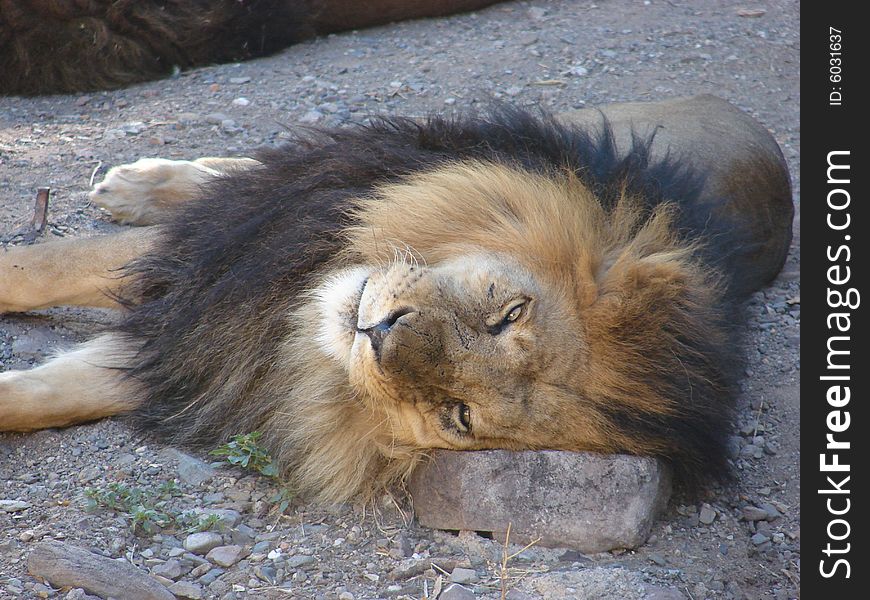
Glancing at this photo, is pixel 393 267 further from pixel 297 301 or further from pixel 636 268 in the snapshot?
pixel 636 268

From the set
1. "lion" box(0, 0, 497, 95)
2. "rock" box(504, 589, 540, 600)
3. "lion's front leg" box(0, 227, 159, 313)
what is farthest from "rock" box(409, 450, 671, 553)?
"lion" box(0, 0, 497, 95)

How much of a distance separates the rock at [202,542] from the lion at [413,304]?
1.00ft

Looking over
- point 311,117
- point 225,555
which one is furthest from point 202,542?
point 311,117

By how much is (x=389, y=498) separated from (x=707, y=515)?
0.84 m

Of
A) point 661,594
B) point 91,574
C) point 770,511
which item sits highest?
point 91,574

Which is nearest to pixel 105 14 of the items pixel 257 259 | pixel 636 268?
pixel 257 259

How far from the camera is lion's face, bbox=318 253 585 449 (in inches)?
89.9

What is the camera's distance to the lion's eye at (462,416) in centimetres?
238

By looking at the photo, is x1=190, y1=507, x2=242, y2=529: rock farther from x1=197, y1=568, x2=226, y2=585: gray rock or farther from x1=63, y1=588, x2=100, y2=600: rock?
x1=63, y1=588, x2=100, y2=600: rock

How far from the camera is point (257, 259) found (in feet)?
9.20

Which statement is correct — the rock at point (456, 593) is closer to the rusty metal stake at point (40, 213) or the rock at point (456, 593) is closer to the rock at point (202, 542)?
the rock at point (202, 542)

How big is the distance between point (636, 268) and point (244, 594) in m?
1.16

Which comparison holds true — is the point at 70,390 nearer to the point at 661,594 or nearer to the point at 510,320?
the point at 510,320

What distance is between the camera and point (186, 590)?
2.22 m
